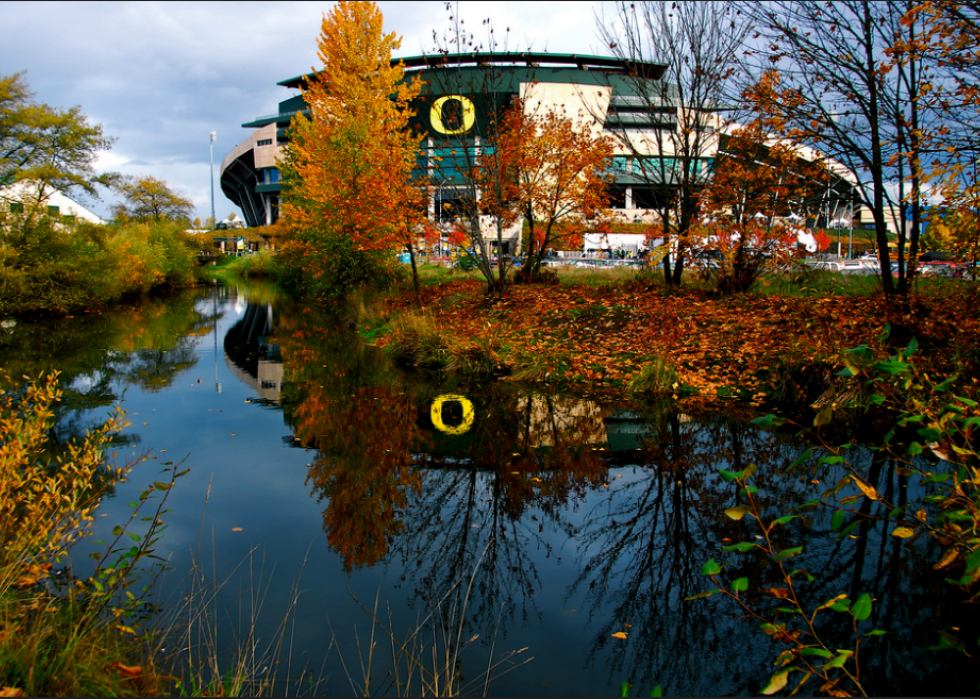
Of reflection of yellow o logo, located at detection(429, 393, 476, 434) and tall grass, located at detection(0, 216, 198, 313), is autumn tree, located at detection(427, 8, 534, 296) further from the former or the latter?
tall grass, located at detection(0, 216, 198, 313)

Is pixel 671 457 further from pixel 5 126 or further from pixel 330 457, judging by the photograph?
pixel 5 126

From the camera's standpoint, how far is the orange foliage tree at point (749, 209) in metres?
12.3

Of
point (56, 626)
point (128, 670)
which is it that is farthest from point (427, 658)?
point (56, 626)

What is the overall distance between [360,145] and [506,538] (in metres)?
16.8

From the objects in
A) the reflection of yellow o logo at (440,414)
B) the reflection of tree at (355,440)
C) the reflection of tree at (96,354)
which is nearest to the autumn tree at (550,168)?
the reflection of tree at (355,440)

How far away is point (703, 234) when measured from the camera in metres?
14.5

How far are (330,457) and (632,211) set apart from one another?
6732cm

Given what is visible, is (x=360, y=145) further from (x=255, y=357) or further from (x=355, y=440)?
(x=355, y=440)

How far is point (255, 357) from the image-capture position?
15102 mm

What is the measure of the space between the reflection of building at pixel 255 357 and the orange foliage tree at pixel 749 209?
987cm

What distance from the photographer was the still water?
3.63 meters

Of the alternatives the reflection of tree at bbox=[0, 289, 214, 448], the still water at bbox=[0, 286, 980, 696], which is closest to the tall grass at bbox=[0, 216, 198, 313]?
the reflection of tree at bbox=[0, 289, 214, 448]

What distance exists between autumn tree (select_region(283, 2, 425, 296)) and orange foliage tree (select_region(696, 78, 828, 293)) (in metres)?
8.28

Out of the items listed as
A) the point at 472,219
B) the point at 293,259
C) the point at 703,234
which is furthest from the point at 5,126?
the point at 703,234
